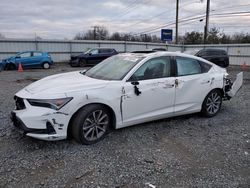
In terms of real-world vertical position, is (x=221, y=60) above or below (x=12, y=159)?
above

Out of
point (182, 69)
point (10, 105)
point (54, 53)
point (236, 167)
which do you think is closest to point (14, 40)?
point (54, 53)

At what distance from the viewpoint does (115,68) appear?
4.45 metres

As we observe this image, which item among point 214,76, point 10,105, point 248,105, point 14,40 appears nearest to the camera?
point 214,76

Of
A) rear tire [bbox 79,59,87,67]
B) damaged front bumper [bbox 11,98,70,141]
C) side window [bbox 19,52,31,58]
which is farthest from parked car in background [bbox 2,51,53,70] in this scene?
damaged front bumper [bbox 11,98,70,141]

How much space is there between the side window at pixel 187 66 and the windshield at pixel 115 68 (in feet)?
2.86

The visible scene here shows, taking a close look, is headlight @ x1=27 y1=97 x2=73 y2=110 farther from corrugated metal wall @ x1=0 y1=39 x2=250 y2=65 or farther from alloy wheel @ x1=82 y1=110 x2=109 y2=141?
corrugated metal wall @ x1=0 y1=39 x2=250 y2=65

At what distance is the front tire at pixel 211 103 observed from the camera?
17.1 feet

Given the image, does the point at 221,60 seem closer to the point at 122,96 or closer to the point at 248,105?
the point at 248,105

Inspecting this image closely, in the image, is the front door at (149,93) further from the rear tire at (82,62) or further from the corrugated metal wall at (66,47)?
the corrugated metal wall at (66,47)

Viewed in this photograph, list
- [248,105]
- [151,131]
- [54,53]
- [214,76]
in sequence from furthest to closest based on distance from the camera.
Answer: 1. [54,53]
2. [248,105]
3. [214,76]
4. [151,131]

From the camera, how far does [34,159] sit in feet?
10.9

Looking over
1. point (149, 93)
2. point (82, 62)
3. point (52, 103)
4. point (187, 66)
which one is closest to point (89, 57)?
point (82, 62)

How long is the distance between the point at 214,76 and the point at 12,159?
4.30m

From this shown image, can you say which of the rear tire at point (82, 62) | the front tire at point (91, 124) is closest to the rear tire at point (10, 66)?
the rear tire at point (82, 62)
